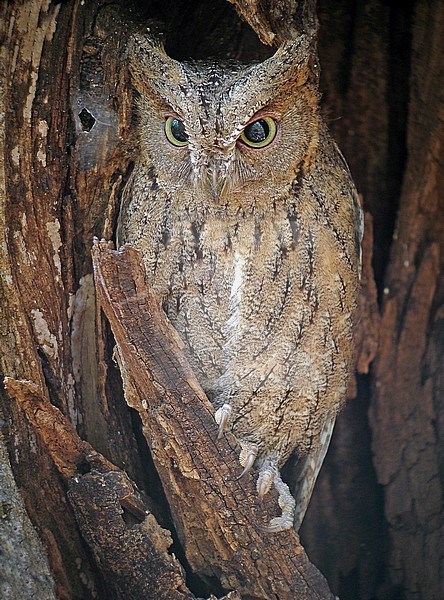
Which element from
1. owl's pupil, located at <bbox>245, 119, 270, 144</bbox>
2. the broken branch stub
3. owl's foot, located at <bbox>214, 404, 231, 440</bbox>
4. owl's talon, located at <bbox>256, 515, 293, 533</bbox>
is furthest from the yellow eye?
owl's talon, located at <bbox>256, 515, 293, 533</bbox>

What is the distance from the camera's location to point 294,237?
176 cm

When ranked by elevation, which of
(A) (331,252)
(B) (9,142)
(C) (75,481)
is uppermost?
(B) (9,142)

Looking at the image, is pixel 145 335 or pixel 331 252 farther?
pixel 331 252

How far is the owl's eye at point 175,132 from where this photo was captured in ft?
5.35

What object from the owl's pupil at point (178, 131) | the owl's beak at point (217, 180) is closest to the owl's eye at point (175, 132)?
the owl's pupil at point (178, 131)

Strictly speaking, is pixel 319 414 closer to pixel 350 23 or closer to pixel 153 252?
pixel 153 252

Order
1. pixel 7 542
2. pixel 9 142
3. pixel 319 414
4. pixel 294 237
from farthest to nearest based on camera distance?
pixel 319 414, pixel 294 237, pixel 9 142, pixel 7 542

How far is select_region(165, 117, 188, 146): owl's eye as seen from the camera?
163 centimetres

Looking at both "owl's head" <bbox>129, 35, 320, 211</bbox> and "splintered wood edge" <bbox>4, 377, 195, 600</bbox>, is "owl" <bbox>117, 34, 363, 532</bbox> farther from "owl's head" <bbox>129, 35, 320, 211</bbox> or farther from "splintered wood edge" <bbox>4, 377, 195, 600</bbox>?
"splintered wood edge" <bbox>4, 377, 195, 600</bbox>

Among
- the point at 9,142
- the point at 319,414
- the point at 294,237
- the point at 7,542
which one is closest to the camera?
the point at 7,542

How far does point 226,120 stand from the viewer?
1.50m

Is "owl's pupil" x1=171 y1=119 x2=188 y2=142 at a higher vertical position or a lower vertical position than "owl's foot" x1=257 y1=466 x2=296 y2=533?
higher

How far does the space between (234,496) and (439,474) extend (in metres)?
0.69

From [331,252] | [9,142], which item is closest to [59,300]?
[9,142]
